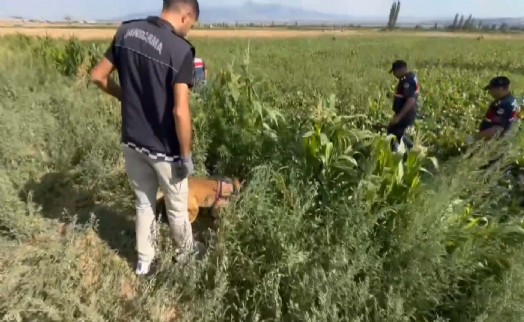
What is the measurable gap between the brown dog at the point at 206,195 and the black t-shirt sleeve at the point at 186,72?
1000 mm

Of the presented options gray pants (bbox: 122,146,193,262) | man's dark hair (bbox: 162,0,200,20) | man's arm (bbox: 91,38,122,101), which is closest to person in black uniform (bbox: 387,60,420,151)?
gray pants (bbox: 122,146,193,262)

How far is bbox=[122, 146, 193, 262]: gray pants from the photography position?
2.72m

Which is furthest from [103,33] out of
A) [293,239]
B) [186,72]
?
[293,239]

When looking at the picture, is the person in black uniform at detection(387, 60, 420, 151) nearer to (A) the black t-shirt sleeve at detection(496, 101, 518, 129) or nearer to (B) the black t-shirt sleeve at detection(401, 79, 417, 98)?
(B) the black t-shirt sleeve at detection(401, 79, 417, 98)

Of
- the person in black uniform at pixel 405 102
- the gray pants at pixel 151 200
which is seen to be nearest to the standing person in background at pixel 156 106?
the gray pants at pixel 151 200

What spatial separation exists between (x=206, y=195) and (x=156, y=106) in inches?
36.1

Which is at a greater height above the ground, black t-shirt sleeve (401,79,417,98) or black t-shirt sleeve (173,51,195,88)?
black t-shirt sleeve (173,51,195,88)

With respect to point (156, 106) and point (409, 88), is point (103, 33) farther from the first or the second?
point (156, 106)

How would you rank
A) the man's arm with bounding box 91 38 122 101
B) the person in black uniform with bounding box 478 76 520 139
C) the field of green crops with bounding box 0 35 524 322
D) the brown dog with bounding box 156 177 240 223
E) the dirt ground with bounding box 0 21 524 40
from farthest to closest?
the dirt ground with bounding box 0 21 524 40 < the person in black uniform with bounding box 478 76 520 139 < the brown dog with bounding box 156 177 240 223 < the man's arm with bounding box 91 38 122 101 < the field of green crops with bounding box 0 35 524 322

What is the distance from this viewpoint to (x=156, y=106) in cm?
256

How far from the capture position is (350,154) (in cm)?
283

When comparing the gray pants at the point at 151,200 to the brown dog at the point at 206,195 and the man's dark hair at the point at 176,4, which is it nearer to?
the brown dog at the point at 206,195

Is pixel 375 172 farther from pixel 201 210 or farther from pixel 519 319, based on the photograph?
pixel 201 210

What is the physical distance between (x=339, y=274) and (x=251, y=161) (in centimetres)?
142
